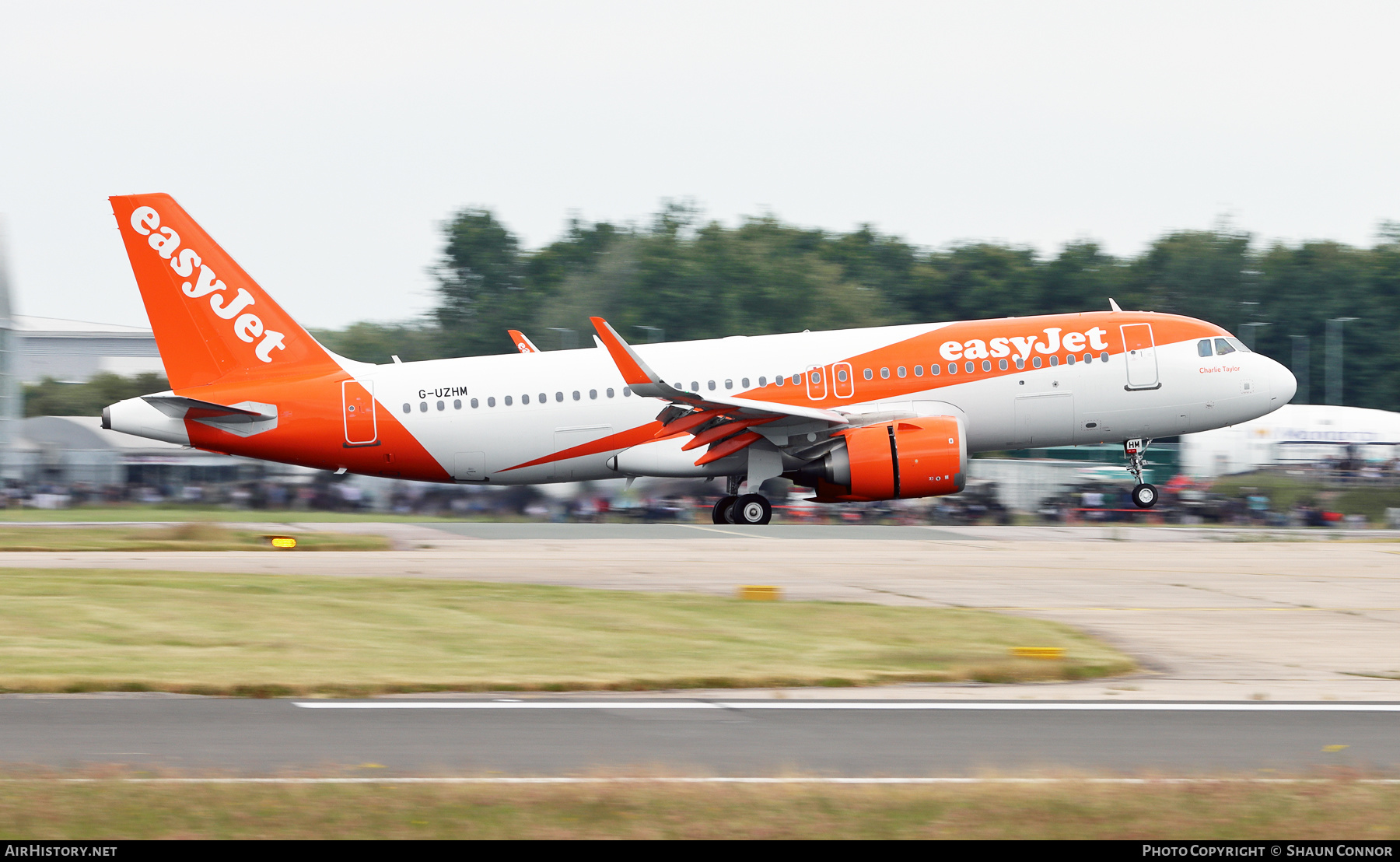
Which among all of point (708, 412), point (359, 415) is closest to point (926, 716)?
point (708, 412)

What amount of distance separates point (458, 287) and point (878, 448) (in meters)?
75.0

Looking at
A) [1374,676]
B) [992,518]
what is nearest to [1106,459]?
[992,518]

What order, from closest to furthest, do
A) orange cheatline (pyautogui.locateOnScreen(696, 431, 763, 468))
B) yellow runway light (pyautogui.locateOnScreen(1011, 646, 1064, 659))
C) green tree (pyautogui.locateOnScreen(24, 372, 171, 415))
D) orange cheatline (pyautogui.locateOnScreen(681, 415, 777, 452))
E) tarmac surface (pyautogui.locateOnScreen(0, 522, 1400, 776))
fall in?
tarmac surface (pyautogui.locateOnScreen(0, 522, 1400, 776)), yellow runway light (pyautogui.locateOnScreen(1011, 646, 1064, 659)), orange cheatline (pyautogui.locateOnScreen(681, 415, 777, 452)), orange cheatline (pyautogui.locateOnScreen(696, 431, 763, 468)), green tree (pyautogui.locateOnScreen(24, 372, 171, 415))

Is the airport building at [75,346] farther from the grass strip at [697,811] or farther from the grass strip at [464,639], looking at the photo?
the grass strip at [697,811]

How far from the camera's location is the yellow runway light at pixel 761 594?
18.0 m

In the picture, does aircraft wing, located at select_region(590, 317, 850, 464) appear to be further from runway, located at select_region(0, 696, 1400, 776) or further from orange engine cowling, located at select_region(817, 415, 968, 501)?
runway, located at select_region(0, 696, 1400, 776)

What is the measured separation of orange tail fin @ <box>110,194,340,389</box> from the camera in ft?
99.9

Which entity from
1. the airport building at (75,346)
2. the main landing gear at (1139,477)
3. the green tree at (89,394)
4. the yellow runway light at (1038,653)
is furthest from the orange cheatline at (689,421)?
the airport building at (75,346)

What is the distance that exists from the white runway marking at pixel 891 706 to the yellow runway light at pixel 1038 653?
2020 millimetres

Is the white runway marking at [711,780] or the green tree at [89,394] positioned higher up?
the green tree at [89,394]

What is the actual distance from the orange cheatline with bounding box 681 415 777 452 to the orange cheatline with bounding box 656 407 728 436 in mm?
264

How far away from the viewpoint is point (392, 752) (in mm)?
9484

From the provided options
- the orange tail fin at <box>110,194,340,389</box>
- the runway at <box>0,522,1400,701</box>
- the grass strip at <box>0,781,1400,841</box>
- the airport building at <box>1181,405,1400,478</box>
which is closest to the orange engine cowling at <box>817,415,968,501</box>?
the runway at <box>0,522,1400,701</box>
